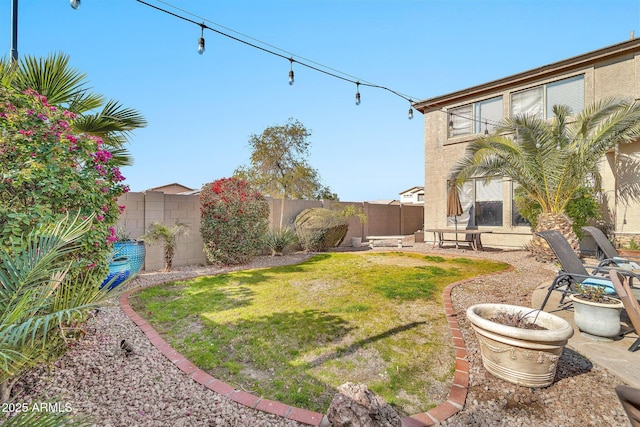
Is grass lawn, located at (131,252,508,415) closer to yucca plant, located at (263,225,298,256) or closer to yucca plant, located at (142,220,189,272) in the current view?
yucca plant, located at (142,220,189,272)

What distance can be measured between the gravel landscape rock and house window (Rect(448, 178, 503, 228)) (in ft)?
31.2

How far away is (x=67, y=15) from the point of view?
5.41m

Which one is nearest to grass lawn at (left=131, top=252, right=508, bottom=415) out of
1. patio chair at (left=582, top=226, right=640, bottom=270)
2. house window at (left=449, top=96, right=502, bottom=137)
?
patio chair at (left=582, top=226, right=640, bottom=270)

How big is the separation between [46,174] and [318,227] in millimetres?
8302

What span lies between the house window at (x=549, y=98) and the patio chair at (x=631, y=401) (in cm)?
1125

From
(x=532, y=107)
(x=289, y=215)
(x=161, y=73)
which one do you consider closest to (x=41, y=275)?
(x=161, y=73)

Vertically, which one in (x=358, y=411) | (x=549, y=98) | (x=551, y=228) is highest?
(x=549, y=98)

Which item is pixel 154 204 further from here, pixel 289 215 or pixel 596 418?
pixel 596 418

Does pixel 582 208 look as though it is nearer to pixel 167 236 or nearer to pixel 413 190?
pixel 167 236

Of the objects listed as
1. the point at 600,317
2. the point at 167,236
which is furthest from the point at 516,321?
the point at 167,236

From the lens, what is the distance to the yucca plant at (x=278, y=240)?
384 inches

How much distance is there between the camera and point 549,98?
10.5m

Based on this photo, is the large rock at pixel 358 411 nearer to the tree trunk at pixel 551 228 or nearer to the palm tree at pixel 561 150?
the tree trunk at pixel 551 228

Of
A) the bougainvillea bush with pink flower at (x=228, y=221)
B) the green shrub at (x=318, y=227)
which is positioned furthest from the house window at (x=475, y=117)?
the bougainvillea bush with pink flower at (x=228, y=221)
